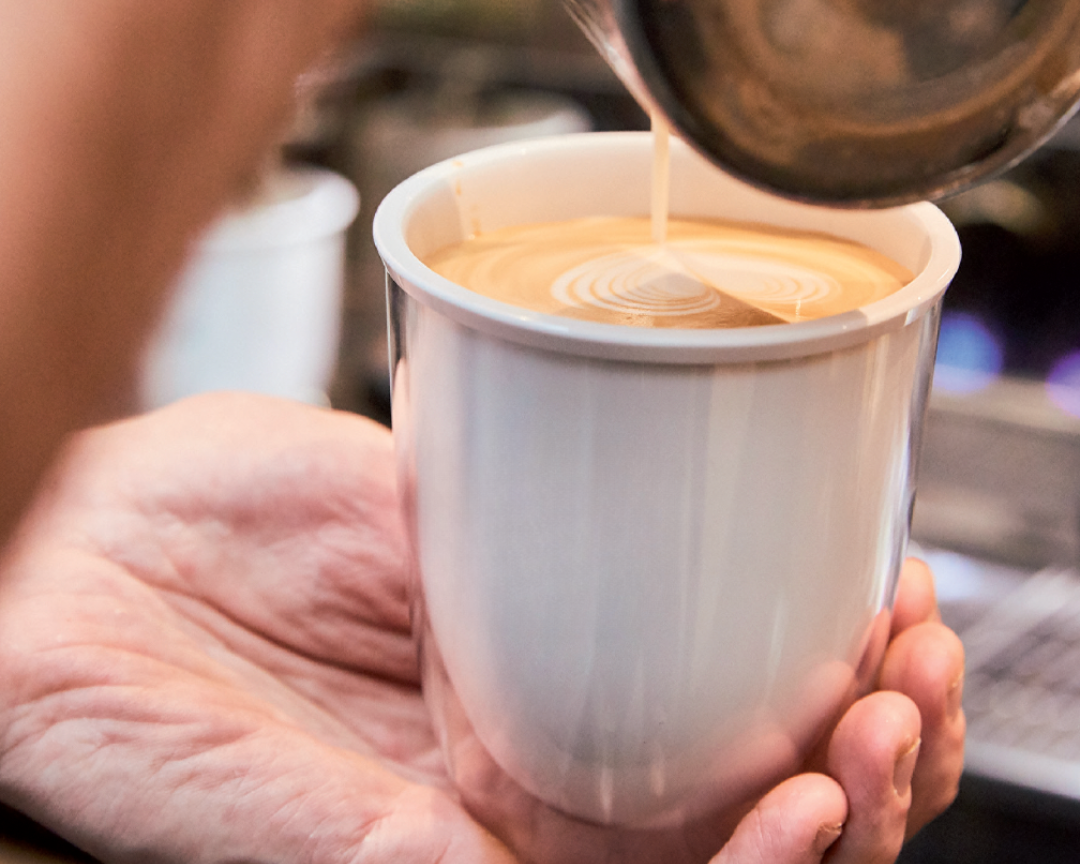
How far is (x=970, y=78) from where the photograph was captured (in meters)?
0.31

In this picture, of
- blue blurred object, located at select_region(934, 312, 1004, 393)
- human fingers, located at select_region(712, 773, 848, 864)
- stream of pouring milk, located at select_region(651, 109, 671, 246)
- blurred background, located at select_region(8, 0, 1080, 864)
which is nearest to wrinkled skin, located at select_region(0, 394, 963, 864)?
human fingers, located at select_region(712, 773, 848, 864)

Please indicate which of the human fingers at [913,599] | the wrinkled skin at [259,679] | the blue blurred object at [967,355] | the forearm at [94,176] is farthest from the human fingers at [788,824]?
the blue blurred object at [967,355]

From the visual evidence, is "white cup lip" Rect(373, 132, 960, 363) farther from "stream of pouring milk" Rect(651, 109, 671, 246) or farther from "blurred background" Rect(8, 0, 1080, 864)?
"blurred background" Rect(8, 0, 1080, 864)

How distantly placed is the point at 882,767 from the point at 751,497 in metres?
0.17

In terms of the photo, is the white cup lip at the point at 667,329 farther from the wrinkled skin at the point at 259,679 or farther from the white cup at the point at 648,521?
the wrinkled skin at the point at 259,679

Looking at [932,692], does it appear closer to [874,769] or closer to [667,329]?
[874,769]

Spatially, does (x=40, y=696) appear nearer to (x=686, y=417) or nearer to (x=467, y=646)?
(x=467, y=646)

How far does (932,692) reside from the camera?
516 millimetres

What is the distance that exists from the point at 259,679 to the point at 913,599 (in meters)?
0.35

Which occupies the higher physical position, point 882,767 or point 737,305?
point 737,305

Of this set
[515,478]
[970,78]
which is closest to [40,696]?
[515,478]

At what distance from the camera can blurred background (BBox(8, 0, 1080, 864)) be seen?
2.45 feet

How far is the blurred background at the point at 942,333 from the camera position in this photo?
748mm

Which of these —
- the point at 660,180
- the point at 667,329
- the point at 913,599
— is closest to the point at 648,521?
the point at 667,329
